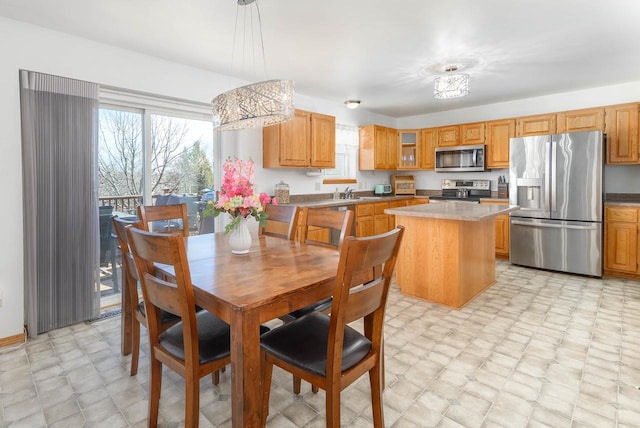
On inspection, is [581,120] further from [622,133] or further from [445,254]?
[445,254]

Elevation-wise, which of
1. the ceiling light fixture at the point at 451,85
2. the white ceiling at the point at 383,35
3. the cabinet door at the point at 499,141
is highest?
the white ceiling at the point at 383,35

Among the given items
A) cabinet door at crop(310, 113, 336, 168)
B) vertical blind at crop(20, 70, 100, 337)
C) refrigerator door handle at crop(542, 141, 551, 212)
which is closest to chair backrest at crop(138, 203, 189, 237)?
vertical blind at crop(20, 70, 100, 337)

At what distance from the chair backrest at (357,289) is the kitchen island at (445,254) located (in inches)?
66.9

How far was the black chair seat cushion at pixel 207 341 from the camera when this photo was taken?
4.83 ft

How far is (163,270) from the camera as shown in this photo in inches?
65.5

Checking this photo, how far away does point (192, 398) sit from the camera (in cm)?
142

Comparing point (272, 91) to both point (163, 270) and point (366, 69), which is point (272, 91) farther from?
point (366, 69)

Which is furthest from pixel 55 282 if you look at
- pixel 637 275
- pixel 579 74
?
pixel 637 275

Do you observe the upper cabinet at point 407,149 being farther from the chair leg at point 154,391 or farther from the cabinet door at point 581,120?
the chair leg at point 154,391

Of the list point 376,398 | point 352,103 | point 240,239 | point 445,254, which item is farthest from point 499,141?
point 376,398

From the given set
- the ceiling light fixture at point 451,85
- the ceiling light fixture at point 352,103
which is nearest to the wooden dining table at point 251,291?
the ceiling light fixture at point 451,85

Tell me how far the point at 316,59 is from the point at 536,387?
126 inches

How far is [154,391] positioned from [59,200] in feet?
6.46

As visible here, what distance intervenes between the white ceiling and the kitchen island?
152cm
